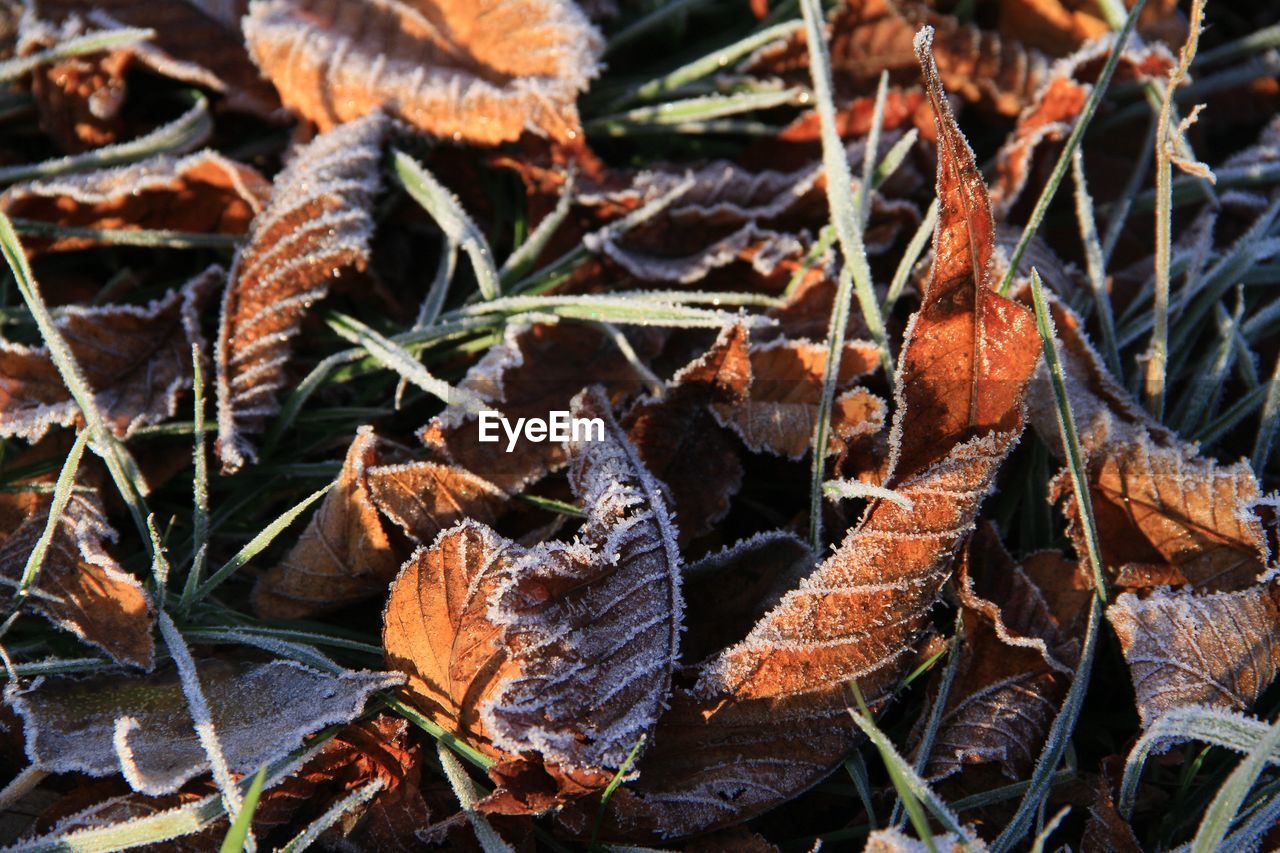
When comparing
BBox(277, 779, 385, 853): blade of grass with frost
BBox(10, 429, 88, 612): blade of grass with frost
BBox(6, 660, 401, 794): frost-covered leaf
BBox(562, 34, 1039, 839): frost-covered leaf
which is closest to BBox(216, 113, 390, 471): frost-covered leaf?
BBox(10, 429, 88, 612): blade of grass with frost

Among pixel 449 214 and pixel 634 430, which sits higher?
pixel 449 214

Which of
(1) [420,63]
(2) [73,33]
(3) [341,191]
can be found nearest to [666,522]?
(3) [341,191]

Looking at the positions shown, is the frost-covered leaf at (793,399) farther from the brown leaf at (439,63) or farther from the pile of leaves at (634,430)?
the brown leaf at (439,63)

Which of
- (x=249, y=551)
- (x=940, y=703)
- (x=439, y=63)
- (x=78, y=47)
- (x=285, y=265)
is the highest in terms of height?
(x=439, y=63)

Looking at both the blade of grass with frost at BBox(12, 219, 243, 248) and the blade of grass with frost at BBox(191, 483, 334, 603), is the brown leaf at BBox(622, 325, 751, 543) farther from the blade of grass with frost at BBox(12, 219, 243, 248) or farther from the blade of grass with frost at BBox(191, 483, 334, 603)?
the blade of grass with frost at BBox(12, 219, 243, 248)

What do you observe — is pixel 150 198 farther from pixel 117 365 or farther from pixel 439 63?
pixel 439 63

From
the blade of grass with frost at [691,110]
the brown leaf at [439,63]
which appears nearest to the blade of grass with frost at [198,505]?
the brown leaf at [439,63]

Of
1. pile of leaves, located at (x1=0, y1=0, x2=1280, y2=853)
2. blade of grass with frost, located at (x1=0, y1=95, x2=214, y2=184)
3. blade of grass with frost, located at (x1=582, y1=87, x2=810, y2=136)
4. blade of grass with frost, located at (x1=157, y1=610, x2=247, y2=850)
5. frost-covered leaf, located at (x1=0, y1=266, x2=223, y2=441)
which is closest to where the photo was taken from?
blade of grass with frost, located at (x1=157, y1=610, x2=247, y2=850)

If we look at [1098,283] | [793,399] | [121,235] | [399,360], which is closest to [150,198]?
[121,235]
